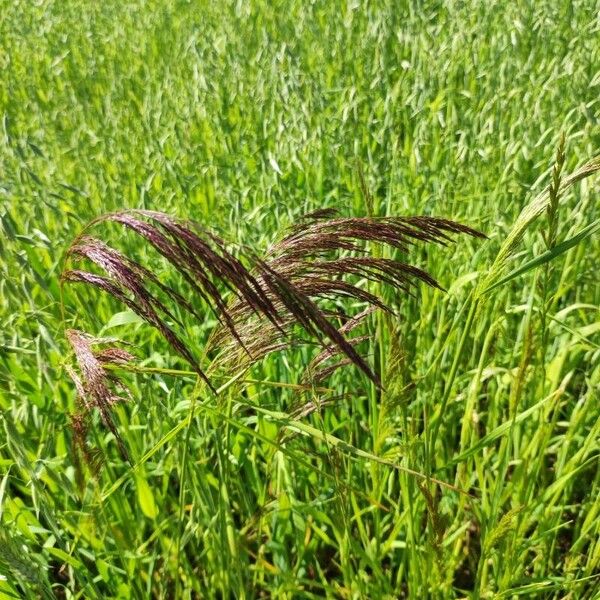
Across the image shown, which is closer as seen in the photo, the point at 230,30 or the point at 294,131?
the point at 294,131

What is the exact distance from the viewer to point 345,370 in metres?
1.73

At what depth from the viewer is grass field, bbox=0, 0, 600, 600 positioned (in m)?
1.18

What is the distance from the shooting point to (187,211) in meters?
2.31

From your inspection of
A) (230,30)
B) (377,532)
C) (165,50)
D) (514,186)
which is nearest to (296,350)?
(377,532)

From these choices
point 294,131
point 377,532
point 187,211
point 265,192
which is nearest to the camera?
point 377,532

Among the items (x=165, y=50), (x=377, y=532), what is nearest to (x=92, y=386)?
(x=377, y=532)

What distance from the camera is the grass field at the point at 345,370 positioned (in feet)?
3.88

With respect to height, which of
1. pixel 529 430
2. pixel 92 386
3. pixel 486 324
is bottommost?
pixel 529 430

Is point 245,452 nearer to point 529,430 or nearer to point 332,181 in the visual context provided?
point 529,430

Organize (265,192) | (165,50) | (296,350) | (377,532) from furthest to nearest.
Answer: (165,50)
(265,192)
(296,350)
(377,532)

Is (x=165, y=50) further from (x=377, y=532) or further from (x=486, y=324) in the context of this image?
(x=377, y=532)

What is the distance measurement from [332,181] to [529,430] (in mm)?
1054

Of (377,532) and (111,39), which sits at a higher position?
(111,39)

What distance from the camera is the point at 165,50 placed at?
4.30m
